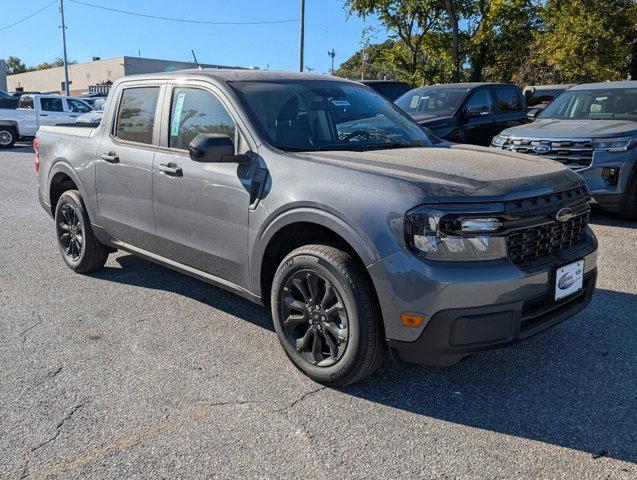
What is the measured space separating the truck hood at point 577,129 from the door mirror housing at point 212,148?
16.6 feet

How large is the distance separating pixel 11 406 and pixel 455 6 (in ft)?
74.4

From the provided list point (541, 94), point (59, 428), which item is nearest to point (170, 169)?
point (59, 428)

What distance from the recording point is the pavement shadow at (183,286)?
447cm

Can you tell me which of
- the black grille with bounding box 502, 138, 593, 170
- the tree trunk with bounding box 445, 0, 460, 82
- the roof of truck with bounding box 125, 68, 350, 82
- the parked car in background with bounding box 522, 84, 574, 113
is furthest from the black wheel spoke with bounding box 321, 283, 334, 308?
the tree trunk with bounding box 445, 0, 460, 82

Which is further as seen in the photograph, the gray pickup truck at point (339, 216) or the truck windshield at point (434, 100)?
the truck windshield at point (434, 100)

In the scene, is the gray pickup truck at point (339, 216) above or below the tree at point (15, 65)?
below

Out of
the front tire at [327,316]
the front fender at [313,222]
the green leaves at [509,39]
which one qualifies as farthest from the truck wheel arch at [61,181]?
the green leaves at [509,39]

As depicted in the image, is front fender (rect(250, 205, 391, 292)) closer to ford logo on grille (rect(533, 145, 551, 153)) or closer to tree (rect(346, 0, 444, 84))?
ford logo on grille (rect(533, 145, 551, 153))

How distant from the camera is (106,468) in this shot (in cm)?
260

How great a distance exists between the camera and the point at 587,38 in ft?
69.3

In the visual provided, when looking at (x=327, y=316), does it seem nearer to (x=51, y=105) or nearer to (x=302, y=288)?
(x=302, y=288)

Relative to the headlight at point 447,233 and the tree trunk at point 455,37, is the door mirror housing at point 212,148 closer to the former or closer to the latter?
the headlight at point 447,233

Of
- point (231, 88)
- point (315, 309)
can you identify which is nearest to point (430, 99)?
point (231, 88)

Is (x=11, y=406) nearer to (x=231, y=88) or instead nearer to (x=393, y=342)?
(x=393, y=342)
